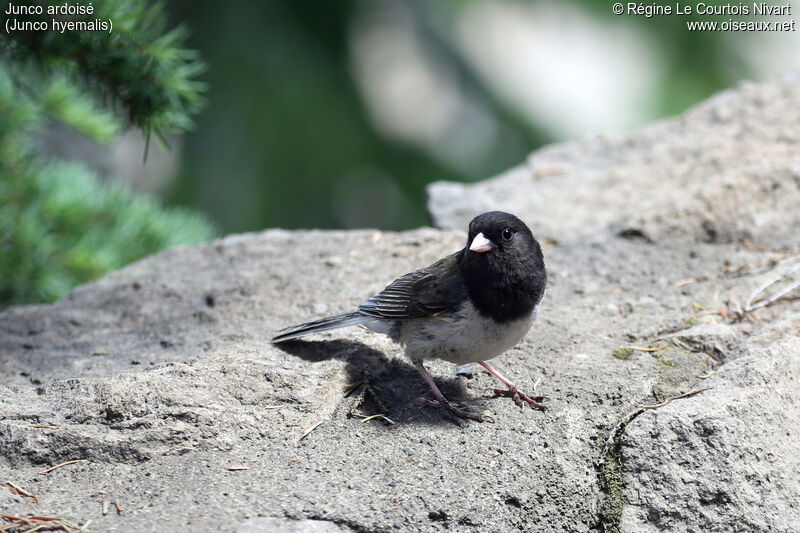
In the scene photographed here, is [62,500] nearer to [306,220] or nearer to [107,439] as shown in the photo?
[107,439]

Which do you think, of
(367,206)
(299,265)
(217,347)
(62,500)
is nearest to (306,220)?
(367,206)

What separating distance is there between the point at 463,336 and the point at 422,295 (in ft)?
0.92

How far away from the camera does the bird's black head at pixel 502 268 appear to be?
3029mm

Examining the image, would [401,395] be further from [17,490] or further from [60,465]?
[17,490]

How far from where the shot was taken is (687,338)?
332 cm

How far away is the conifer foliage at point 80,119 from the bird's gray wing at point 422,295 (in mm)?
1233

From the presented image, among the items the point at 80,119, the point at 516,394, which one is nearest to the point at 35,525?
the point at 516,394

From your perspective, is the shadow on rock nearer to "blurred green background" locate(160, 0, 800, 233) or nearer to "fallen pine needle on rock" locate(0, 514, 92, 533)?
"fallen pine needle on rock" locate(0, 514, 92, 533)

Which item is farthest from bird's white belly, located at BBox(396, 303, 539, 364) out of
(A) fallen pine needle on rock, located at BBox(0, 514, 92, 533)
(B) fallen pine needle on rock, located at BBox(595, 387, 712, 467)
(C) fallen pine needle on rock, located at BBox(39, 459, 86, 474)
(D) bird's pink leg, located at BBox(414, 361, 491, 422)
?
(A) fallen pine needle on rock, located at BBox(0, 514, 92, 533)

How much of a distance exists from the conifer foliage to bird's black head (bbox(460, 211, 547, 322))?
144 cm

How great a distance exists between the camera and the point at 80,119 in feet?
14.6

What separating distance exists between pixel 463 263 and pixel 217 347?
45.1 inches

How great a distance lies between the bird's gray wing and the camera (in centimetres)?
316

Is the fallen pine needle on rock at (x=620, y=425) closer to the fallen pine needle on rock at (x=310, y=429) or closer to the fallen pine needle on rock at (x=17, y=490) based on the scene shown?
the fallen pine needle on rock at (x=310, y=429)
